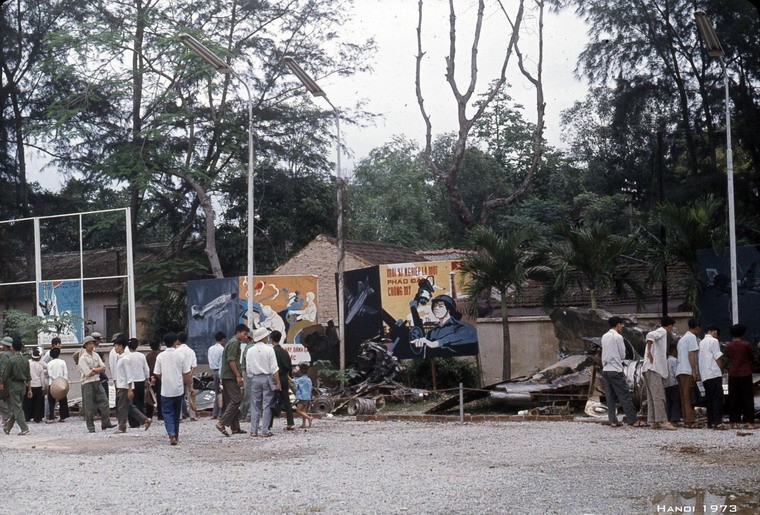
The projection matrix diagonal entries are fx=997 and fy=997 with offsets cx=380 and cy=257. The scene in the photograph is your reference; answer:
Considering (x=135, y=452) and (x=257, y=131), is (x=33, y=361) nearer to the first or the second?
(x=135, y=452)

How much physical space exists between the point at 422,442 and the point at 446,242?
3366 centimetres

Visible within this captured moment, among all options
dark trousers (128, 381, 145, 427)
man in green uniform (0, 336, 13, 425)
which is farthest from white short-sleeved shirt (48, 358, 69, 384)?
dark trousers (128, 381, 145, 427)

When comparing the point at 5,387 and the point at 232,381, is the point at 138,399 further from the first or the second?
the point at 232,381

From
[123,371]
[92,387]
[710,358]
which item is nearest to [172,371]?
[123,371]

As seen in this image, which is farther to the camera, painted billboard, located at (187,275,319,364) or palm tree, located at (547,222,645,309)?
painted billboard, located at (187,275,319,364)

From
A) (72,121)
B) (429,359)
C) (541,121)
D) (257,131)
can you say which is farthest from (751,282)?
(72,121)

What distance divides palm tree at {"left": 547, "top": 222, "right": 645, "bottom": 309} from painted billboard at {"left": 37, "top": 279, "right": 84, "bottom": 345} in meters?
12.3

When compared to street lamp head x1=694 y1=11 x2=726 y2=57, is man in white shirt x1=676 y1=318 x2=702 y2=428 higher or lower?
lower

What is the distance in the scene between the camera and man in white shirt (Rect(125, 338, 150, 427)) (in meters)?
A: 19.4

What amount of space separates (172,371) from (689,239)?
43.0 ft

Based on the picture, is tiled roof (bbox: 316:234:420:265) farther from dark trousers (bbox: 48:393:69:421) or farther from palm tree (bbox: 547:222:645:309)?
dark trousers (bbox: 48:393:69:421)

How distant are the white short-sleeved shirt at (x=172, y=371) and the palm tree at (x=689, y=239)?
12.3 metres

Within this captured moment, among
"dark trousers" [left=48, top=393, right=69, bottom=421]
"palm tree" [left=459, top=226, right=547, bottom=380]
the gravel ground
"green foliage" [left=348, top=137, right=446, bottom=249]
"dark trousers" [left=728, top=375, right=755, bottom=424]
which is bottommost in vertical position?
"dark trousers" [left=48, top=393, right=69, bottom=421]

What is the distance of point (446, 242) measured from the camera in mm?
48750
